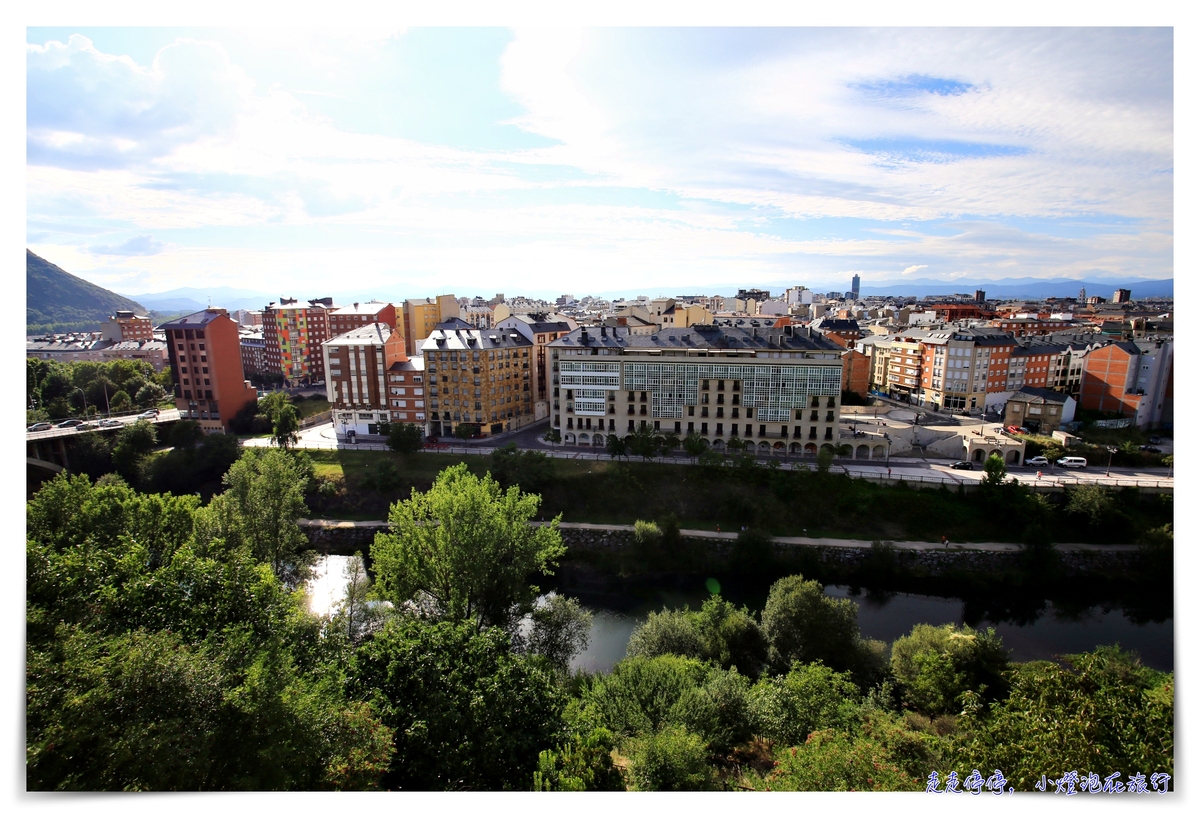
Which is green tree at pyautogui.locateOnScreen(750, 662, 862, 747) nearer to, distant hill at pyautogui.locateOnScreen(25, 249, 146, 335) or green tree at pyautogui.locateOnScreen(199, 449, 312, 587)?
green tree at pyautogui.locateOnScreen(199, 449, 312, 587)

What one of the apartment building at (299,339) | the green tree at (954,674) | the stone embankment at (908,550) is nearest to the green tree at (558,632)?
the green tree at (954,674)

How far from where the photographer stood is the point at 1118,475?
102 feet

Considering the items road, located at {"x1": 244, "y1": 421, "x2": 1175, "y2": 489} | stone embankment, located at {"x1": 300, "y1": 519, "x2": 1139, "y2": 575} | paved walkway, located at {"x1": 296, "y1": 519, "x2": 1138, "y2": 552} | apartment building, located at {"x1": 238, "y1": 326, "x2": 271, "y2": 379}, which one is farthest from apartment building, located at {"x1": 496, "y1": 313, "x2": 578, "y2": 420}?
apartment building, located at {"x1": 238, "y1": 326, "x2": 271, "y2": 379}

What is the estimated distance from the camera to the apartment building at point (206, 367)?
133 feet

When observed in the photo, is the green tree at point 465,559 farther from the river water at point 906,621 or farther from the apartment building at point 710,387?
the apartment building at point 710,387

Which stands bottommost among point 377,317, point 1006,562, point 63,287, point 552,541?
point 1006,562

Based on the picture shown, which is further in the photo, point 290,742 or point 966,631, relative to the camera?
point 966,631

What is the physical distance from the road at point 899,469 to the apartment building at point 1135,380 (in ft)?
31.2

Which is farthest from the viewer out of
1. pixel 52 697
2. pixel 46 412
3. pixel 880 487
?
pixel 46 412

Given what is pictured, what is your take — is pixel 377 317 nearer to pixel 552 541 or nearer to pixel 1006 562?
pixel 552 541

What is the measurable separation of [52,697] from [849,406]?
45.1 meters

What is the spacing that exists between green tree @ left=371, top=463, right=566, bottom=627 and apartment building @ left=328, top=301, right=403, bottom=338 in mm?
41545

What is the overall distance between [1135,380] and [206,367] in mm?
64653

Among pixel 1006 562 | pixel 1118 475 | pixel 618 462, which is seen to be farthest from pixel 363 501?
pixel 1118 475
